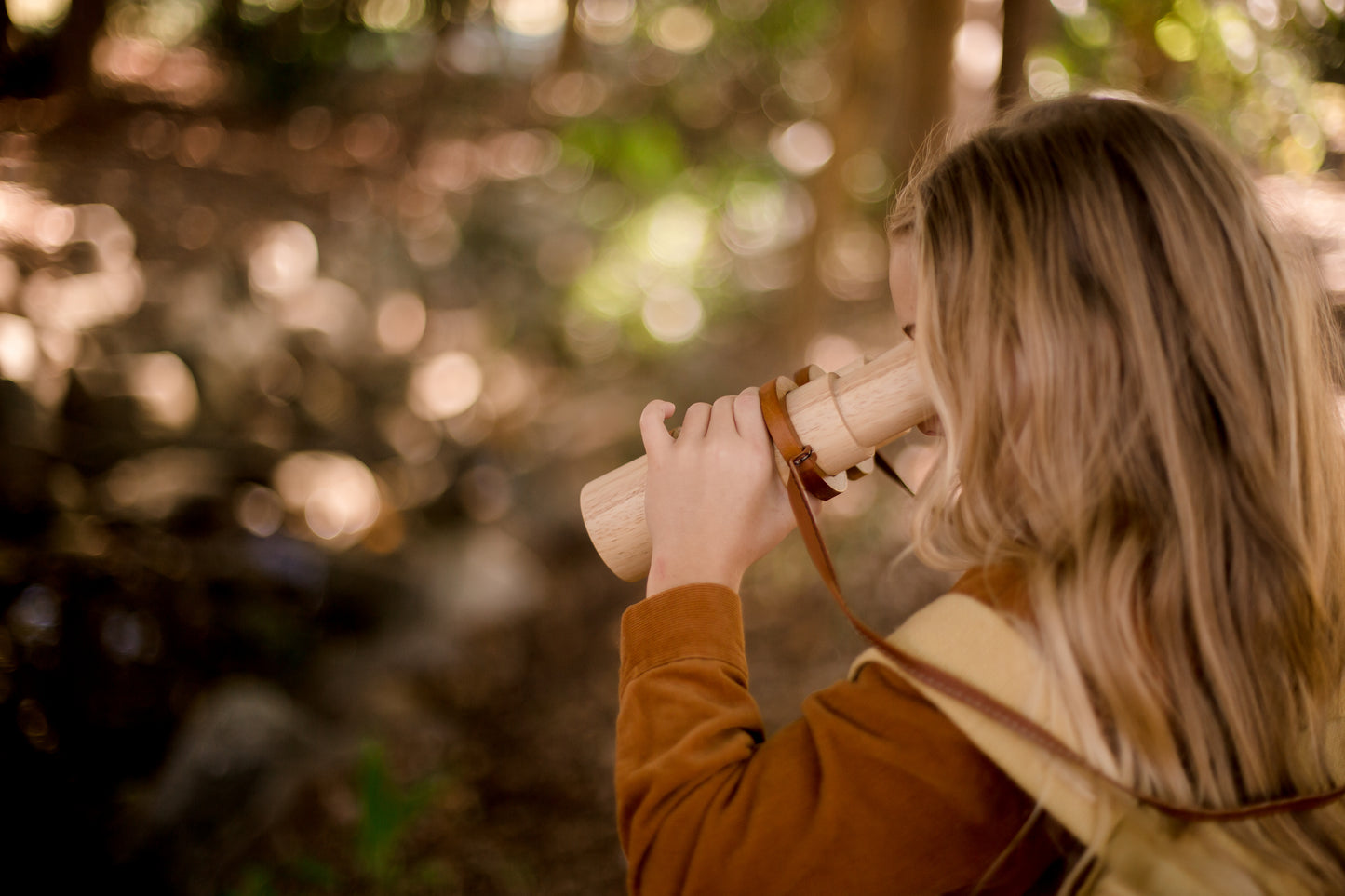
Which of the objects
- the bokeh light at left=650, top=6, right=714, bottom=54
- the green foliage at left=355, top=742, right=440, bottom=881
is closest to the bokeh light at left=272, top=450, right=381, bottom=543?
the green foliage at left=355, top=742, right=440, bottom=881

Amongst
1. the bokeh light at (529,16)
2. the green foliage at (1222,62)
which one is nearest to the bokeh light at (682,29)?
the bokeh light at (529,16)

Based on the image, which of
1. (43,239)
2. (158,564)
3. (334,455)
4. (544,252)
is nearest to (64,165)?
(43,239)

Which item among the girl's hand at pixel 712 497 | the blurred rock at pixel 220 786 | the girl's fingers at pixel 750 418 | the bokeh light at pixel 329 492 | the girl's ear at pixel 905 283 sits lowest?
the blurred rock at pixel 220 786

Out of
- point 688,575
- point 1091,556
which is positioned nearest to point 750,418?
point 688,575

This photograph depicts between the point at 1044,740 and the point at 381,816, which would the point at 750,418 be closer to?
the point at 1044,740

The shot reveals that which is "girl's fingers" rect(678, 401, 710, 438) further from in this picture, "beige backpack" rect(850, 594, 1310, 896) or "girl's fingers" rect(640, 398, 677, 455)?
"beige backpack" rect(850, 594, 1310, 896)

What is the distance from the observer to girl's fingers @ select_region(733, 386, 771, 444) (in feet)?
4.50

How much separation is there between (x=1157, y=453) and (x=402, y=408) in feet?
13.5

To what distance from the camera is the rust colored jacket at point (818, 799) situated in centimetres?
98

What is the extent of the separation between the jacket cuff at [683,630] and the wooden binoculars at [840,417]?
249 mm

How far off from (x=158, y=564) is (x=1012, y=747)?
3.47 metres

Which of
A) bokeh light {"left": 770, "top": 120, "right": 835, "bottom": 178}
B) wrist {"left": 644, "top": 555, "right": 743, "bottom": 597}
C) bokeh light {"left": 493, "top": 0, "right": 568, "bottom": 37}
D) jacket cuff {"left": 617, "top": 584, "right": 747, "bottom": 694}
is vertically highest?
bokeh light {"left": 493, "top": 0, "right": 568, "bottom": 37}

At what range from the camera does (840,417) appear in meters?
1.38

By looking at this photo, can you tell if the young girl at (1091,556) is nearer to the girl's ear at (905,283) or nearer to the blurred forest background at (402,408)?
the girl's ear at (905,283)
